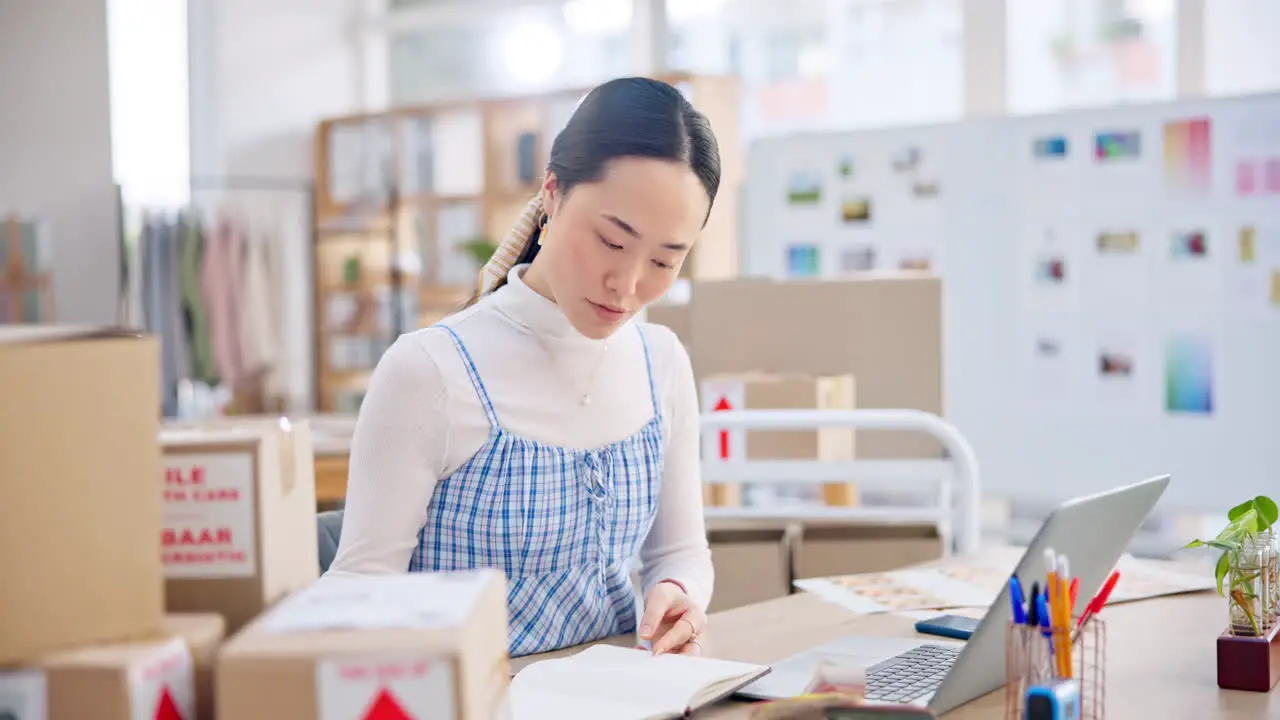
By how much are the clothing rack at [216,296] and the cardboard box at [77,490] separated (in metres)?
5.33

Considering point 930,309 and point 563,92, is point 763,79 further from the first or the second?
point 930,309

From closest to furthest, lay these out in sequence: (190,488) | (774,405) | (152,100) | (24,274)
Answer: (190,488)
(774,405)
(24,274)
(152,100)

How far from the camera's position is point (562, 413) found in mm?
1547

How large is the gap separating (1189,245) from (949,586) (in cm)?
219

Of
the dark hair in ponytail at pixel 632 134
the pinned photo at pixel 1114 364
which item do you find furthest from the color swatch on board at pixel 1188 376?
the dark hair in ponytail at pixel 632 134

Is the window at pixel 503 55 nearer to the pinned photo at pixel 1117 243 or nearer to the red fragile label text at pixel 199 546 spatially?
the pinned photo at pixel 1117 243

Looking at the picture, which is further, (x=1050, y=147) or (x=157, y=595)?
(x=1050, y=147)

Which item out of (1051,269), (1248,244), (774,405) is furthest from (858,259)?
(774,405)

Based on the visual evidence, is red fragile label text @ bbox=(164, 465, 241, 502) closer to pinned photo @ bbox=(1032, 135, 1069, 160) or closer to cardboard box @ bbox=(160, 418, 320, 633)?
cardboard box @ bbox=(160, 418, 320, 633)

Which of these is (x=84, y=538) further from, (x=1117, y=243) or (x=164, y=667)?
(x=1117, y=243)

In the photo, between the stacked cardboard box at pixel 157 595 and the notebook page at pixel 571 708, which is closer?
the stacked cardboard box at pixel 157 595

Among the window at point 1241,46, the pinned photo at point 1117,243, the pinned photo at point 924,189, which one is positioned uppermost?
the window at point 1241,46

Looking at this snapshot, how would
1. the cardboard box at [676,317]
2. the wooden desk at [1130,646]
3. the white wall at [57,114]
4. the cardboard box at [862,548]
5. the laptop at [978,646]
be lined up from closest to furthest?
1. the laptop at [978,646]
2. the wooden desk at [1130,646]
3. the cardboard box at [862,548]
4. the cardboard box at [676,317]
5. the white wall at [57,114]

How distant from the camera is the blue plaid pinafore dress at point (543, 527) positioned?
1.48m
